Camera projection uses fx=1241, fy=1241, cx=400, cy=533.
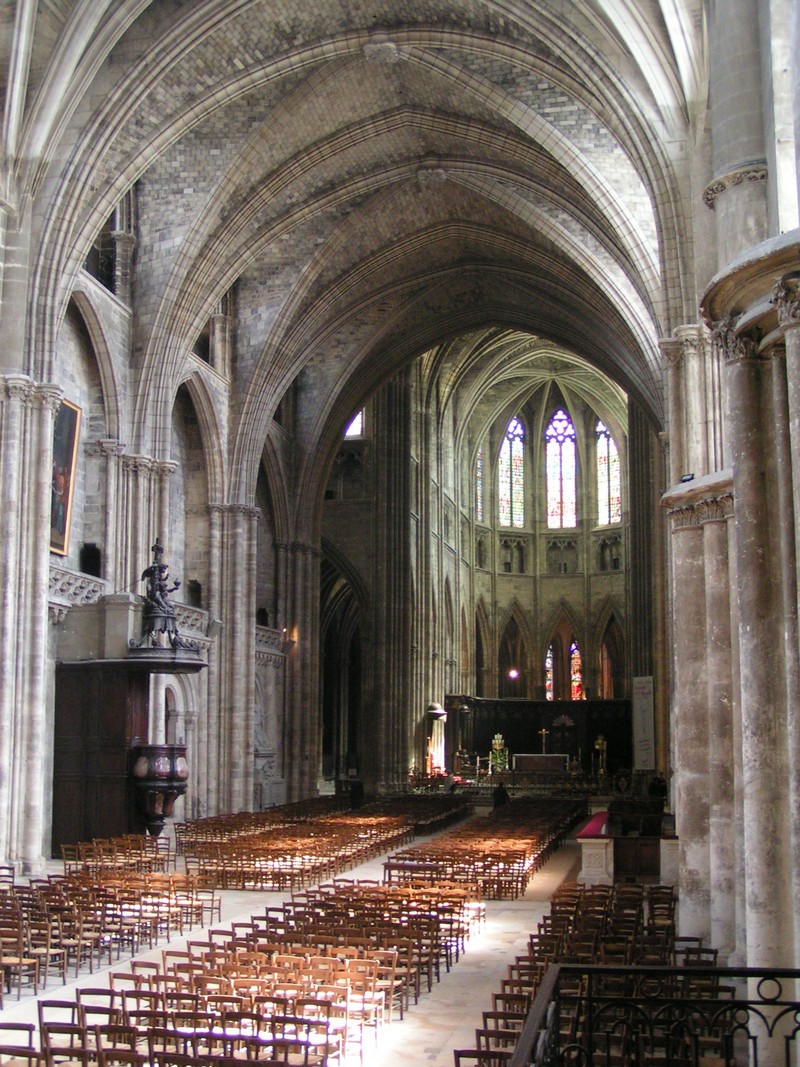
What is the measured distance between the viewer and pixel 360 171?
104 feet

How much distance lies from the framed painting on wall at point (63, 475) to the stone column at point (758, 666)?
59.0ft

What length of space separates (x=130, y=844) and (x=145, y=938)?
24.6 ft

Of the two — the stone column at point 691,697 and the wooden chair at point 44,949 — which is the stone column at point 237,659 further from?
the wooden chair at point 44,949

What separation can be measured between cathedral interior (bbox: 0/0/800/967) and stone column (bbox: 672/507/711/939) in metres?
0.04

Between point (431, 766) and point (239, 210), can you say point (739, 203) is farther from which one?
point (431, 766)

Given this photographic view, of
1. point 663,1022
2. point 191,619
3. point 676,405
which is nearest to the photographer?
point 663,1022

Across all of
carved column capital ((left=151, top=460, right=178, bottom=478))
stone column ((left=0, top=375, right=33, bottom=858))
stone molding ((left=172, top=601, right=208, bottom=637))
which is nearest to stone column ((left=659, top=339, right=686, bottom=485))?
stone column ((left=0, top=375, right=33, bottom=858))

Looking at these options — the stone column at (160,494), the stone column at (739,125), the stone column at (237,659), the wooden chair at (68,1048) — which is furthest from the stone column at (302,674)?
the wooden chair at (68,1048)

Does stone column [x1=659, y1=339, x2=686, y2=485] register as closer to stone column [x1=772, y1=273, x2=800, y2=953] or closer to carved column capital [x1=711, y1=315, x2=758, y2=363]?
carved column capital [x1=711, y1=315, x2=758, y2=363]

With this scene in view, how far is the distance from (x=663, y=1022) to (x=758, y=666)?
2.54 m

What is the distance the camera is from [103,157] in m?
23.8

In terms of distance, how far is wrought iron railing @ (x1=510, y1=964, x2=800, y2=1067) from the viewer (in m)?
5.93

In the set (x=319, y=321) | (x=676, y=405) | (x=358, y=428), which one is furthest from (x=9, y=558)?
(x=358, y=428)

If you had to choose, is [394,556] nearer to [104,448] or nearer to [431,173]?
[431,173]
